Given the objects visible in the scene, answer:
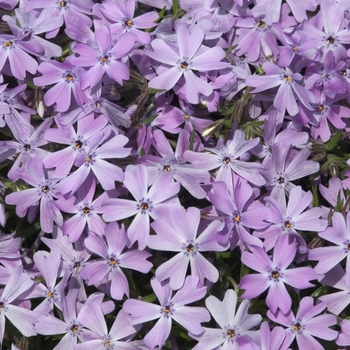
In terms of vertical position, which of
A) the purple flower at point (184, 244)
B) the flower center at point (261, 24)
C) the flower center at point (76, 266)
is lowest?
the flower center at point (76, 266)

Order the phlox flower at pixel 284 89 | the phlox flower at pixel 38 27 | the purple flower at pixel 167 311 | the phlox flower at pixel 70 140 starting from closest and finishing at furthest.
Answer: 1. the purple flower at pixel 167 311
2. the phlox flower at pixel 70 140
3. the phlox flower at pixel 284 89
4. the phlox flower at pixel 38 27

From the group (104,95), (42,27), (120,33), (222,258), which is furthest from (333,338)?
(42,27)

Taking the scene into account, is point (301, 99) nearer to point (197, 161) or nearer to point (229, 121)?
point (229, 121)

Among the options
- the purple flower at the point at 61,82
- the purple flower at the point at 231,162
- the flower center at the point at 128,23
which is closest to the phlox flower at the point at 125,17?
the flower center at the point at 128,23

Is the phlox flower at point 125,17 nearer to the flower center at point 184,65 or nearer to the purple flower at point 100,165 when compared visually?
the flower center at point 184,65

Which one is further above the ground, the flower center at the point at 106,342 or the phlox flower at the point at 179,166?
the phlox flower at the point at 179,166

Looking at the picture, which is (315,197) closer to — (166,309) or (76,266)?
(166,309)

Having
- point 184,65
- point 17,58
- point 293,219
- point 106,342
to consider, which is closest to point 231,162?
point 293,219

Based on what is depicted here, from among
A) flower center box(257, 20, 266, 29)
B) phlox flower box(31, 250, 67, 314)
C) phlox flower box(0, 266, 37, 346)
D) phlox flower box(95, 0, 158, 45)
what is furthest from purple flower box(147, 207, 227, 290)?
flower center box(257, 20, 266, 29)
